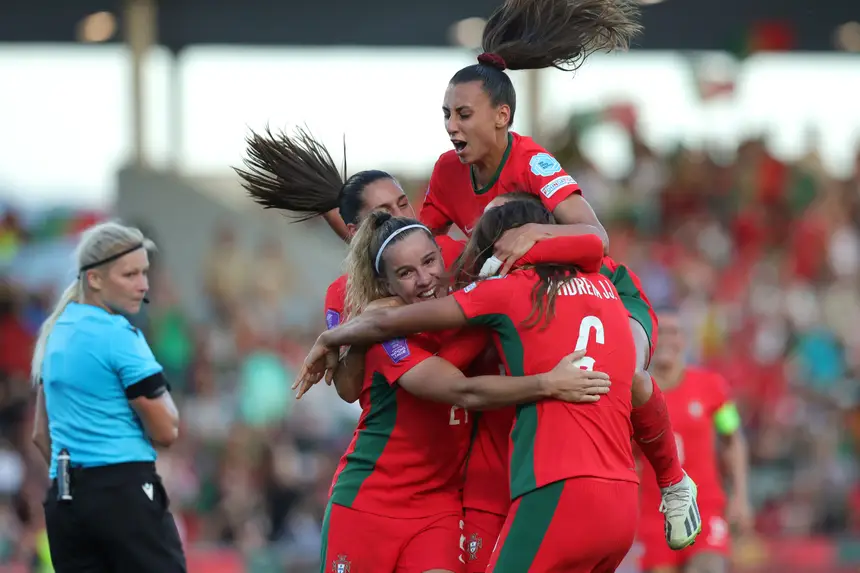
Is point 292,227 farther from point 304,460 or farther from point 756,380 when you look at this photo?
point 756,380

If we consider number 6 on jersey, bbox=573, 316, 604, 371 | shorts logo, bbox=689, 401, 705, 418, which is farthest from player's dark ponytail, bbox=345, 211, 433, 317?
shorts logo, bbox=689, 401, 705, 418

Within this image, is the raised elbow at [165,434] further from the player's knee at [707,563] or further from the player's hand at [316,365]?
the player's knee at [707,563]

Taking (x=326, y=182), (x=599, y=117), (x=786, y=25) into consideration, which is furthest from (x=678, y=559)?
(x=786, y=25)

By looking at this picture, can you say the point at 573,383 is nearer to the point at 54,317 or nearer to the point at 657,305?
the point at 54,317

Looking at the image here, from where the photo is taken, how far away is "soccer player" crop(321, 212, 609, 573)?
192 inches

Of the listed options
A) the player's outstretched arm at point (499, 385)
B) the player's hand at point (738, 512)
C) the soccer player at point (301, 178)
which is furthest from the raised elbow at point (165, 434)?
the player's hand at point (738, 512)

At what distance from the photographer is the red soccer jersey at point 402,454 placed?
16.3 ft

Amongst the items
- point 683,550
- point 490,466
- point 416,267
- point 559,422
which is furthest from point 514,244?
point 683,550

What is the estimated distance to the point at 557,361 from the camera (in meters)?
4.57

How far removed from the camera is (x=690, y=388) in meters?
7.84

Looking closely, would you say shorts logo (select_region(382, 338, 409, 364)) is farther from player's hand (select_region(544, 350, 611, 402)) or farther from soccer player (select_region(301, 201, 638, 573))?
player's hand (select_region(544, 350, 611, 402))

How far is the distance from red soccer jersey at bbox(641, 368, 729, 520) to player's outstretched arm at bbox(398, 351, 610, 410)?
313 cm

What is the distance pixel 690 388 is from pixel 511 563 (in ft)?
12.0

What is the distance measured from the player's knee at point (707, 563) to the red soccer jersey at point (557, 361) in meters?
3.05
